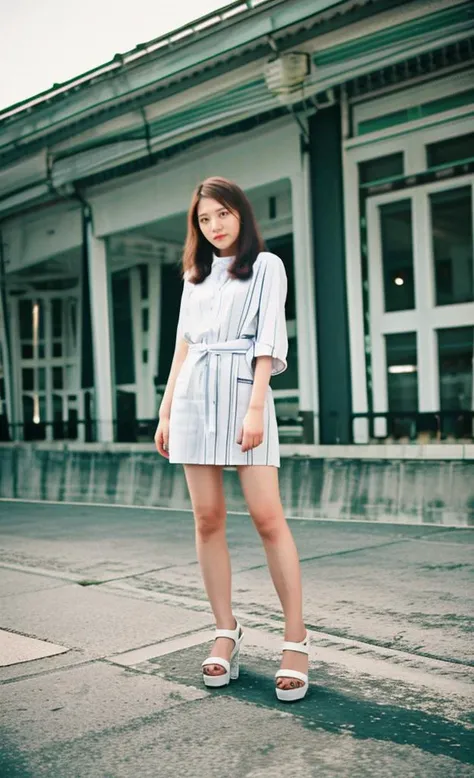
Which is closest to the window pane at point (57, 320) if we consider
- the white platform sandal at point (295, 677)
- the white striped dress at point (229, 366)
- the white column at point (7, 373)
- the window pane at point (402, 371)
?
the white column at point (7, 373)

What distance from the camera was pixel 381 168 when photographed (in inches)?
438

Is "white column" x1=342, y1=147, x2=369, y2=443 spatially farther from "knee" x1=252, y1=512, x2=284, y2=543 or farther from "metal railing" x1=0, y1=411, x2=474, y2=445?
"knee" x1=252, y1=512, x2=284, y2=543

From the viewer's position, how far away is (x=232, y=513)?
8.69 metres

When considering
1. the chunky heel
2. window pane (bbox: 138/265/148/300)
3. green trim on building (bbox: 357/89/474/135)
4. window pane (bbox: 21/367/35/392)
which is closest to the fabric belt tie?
the chunky heel

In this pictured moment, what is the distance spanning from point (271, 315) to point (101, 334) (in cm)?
1333

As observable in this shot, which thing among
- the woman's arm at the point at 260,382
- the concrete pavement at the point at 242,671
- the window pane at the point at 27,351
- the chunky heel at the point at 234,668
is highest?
the window pane at the point at 27,351

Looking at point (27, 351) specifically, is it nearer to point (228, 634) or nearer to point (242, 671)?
point (242, 671)

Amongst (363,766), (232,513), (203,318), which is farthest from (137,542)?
(363,766)

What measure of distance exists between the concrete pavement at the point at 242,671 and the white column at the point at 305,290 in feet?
18.1

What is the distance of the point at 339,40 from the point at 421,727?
9016 millimetres

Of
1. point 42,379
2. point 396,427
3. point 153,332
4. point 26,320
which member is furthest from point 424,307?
point 26,320

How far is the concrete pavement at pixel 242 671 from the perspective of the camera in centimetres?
255

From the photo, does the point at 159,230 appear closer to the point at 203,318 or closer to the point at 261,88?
the point at 261,88

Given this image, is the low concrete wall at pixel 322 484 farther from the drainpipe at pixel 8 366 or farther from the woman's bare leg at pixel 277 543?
the drainpipe at pixel 8 366
